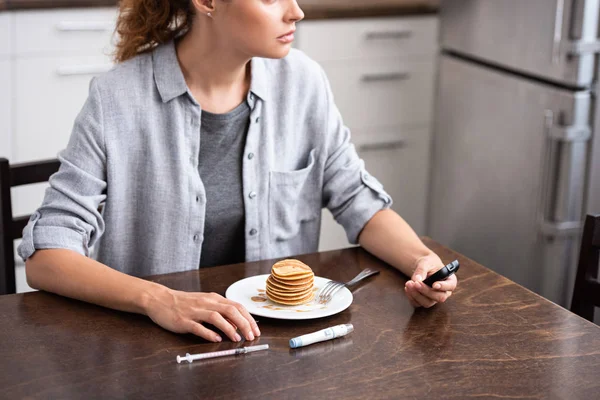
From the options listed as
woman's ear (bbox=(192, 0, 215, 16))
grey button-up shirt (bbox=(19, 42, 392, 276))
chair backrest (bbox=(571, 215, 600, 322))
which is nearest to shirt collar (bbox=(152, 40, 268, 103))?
grey button-up shirt (bbox=(19, 42, 392, 276))

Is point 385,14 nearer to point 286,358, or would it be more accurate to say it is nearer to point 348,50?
point 348,50

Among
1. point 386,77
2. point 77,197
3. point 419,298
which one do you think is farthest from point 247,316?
point 386,77

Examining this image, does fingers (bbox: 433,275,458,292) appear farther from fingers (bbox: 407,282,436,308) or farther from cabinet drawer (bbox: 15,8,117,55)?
cabinet drawer (bbox: 15,8,117,55)

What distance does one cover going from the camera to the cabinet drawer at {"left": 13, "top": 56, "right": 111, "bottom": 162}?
262 centimetres

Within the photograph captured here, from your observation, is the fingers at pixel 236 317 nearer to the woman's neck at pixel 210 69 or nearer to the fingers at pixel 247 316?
the fingers at pixel 247 316

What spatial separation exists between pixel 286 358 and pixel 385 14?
2.04 meters

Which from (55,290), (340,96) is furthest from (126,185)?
(340,96)

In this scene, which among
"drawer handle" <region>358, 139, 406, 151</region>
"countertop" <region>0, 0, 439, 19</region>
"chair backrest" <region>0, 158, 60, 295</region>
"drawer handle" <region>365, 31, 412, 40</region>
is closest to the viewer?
"chair backrest" <region>0, 158, 60, 295</region>

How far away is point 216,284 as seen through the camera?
4.49 feet

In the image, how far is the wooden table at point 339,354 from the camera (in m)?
1.06

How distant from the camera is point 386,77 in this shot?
9.94ft

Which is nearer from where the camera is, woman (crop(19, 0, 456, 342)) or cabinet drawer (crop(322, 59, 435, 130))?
woman (crop(19, 0, 456, 342))

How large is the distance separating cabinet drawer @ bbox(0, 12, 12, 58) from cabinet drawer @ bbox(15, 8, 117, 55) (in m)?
0.02

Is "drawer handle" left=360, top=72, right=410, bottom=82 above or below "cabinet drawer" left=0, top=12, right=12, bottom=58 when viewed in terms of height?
below
